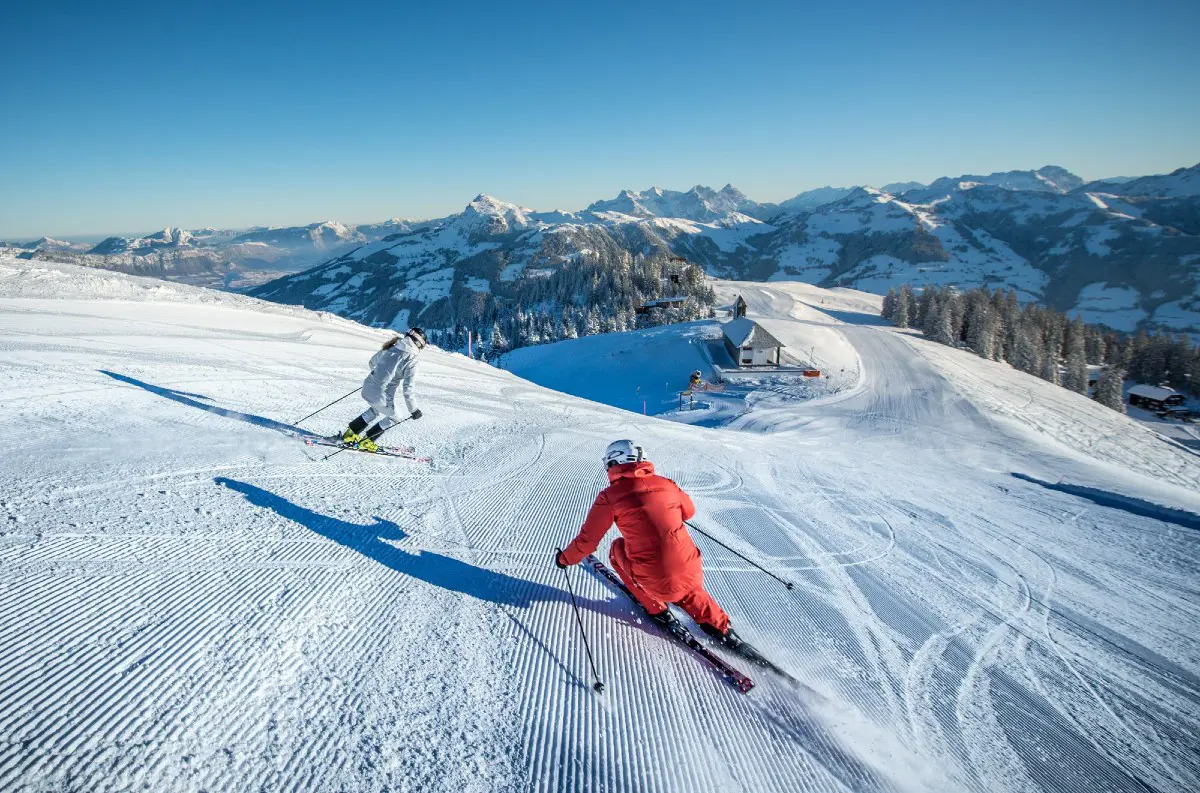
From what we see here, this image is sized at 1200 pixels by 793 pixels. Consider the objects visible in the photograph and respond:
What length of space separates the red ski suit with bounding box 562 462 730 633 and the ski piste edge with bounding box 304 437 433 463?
497cm

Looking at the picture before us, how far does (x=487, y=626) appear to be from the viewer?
4.12m

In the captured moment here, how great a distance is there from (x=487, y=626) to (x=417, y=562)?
51.2 inches

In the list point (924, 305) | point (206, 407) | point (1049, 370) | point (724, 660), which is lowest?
point (1049, 370)

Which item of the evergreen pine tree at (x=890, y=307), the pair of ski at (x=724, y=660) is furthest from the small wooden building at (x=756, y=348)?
the evergreen pine tree at (x=890, y=307)

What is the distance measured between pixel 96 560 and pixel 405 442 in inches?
204

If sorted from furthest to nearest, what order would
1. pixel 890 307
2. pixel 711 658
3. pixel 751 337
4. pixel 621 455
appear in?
pixel 890 307, pixel 751 337, pixel 621 455, pixel 711 658

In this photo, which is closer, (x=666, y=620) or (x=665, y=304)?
(x=666, y=620)

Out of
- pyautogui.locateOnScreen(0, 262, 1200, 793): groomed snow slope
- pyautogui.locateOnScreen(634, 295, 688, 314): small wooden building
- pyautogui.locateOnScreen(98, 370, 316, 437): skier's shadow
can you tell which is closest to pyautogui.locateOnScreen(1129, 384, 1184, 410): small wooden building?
pyautogui.locateOnScreen(634, 295, 688, 314): small wooden building

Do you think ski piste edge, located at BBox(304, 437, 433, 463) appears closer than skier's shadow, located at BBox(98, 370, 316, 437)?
Yes

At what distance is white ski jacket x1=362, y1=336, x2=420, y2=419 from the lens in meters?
8.21

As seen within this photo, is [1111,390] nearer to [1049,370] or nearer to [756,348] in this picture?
[1049,370]

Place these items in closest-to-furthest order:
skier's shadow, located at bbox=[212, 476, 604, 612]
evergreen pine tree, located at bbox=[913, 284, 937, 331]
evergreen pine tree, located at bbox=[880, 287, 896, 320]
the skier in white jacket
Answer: skier's shadow, located at bbox=[212, 476, 604, 612] < the skier in white jacket < evergreen pine tree, located at bbox=[913, 284, 937, 331] < evergreen pine tree, located at bbox=[880, 287, 896, 320]

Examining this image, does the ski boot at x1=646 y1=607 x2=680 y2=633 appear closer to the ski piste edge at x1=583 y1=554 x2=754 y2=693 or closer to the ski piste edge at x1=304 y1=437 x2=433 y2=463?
the ski piste edge at x1=583 y1=554 x2=754 y2=693

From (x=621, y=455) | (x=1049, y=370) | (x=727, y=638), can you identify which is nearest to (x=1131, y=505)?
(x=727, y=638)
